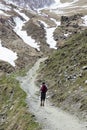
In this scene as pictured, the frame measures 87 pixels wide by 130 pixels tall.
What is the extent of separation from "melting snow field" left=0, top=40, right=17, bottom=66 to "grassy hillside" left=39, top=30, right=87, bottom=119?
6489 cm

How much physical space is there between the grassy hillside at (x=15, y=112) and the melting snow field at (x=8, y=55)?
222 feet

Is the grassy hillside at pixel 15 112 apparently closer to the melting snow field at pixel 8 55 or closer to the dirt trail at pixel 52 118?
the dirt trail at pixel 52 118

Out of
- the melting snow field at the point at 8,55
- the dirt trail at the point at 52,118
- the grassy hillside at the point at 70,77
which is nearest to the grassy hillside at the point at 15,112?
the dirt trail at the point at 52,118

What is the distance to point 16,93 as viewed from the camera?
6162 cm

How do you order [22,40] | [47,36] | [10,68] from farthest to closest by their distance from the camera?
1. [47,36]
2. [22,40]
3. [10,68]

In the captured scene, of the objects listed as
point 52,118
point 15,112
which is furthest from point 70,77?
point 52,118

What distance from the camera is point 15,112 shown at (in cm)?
4869

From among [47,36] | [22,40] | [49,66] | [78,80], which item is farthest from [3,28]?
[78,80]

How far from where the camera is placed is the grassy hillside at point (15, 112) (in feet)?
134

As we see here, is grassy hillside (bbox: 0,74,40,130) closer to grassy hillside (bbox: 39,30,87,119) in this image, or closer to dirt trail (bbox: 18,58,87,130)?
dirt trail (bbox: 18,58,87,130)

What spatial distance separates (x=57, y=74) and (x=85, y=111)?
2232 centimetres

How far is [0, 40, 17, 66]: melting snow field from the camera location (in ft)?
455

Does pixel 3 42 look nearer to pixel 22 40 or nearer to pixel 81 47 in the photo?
pixel 22 40

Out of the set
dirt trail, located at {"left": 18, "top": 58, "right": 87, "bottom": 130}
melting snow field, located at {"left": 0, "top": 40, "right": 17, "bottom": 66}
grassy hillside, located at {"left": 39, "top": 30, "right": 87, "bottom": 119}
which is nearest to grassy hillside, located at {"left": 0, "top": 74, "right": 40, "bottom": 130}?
dirt trail, located at {"left": 18, "top": 58, "right": 87, "bottom": 130}
